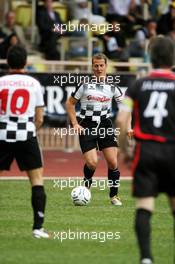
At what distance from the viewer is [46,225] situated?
12539 mm

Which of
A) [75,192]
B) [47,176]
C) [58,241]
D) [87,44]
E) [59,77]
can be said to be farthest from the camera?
[87,44]

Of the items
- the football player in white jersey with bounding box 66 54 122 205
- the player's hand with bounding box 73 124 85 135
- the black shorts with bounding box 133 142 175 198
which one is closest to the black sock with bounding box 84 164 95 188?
the football player in white jersey with bounding box 66 54 122 205

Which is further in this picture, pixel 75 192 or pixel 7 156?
pixel 75 192

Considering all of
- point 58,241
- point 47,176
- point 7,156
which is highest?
point 7,156

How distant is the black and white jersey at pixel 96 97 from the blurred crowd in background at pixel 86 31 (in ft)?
26.7

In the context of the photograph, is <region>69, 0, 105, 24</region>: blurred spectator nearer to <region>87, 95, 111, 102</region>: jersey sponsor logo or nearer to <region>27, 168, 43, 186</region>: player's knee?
<region>87, 95, 111, 102</region>: jersey sponsor logo

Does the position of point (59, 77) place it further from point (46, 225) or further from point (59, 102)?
point (46, 225)

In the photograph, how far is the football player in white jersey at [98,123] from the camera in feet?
48.0

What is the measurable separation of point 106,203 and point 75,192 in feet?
2.37

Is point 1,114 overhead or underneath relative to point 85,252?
overhead

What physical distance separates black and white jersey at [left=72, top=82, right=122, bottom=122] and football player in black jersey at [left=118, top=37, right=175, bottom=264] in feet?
17.6

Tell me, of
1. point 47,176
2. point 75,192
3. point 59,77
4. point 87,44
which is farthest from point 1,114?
point 87,44

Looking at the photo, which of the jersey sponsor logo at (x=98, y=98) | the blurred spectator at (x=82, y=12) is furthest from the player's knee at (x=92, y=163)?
the blurred spectator at (x=82, y=12)

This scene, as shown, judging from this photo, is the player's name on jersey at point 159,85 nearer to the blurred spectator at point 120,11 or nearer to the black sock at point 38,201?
the black sock at point 38,201
